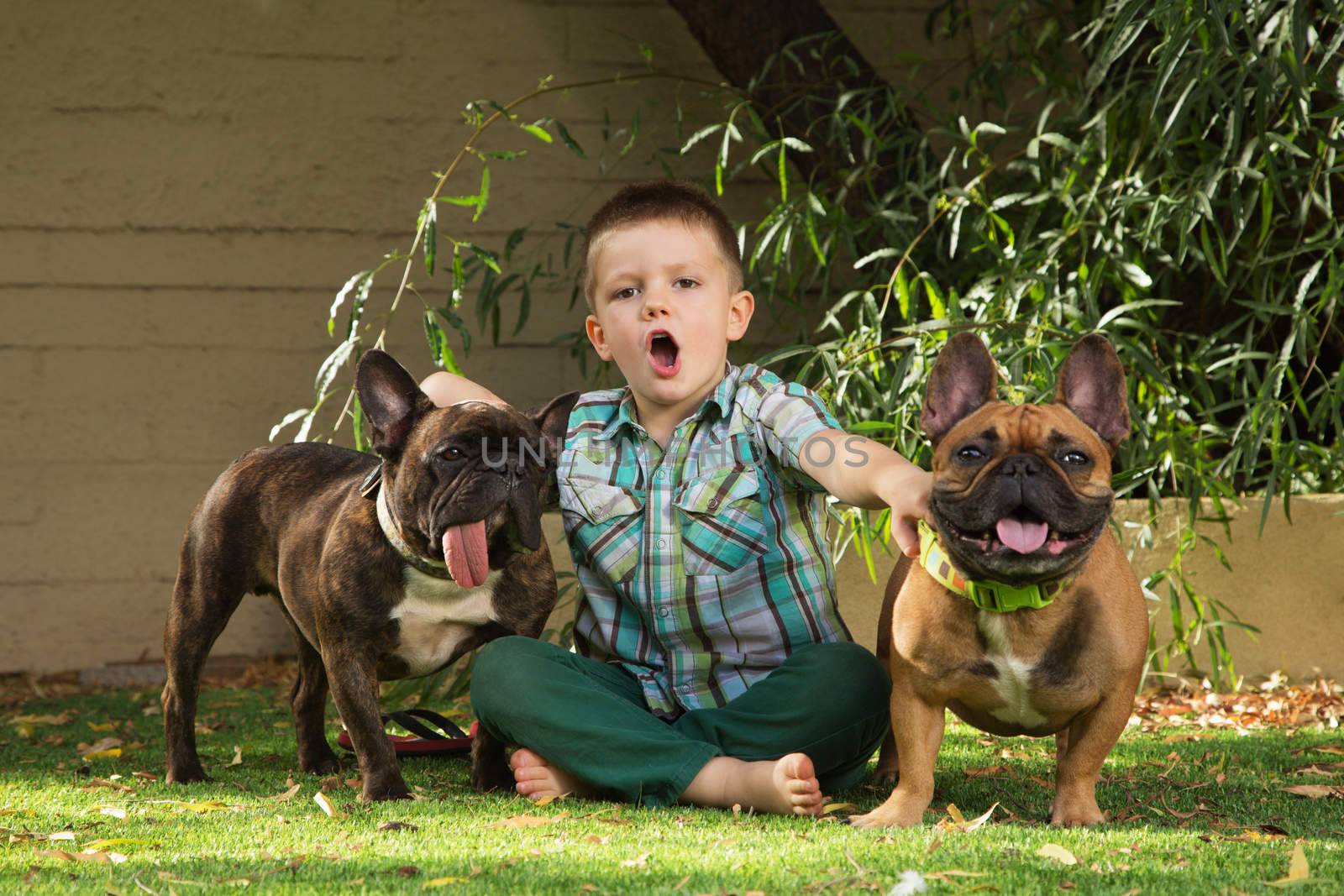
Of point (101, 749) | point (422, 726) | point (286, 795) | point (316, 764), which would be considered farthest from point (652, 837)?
point (101, 749)

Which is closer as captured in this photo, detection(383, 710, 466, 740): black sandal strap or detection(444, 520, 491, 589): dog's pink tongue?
detection(444, 520, 491, 589): dog's pink tongue

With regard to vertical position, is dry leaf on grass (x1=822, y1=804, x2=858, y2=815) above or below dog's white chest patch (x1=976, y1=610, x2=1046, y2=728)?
below

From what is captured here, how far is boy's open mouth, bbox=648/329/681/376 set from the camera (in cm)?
275

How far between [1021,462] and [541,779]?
1014mm

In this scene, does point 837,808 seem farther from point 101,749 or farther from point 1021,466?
point 101,749

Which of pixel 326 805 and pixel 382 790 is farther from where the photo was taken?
pixel 382 790

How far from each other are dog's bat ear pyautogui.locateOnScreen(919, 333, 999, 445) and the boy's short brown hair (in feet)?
2.09

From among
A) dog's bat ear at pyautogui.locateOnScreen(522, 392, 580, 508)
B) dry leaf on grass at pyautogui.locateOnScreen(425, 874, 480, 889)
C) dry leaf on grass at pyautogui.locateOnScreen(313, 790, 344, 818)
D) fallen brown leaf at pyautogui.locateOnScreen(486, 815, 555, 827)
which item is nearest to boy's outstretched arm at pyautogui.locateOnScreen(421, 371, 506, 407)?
dog's bat ear at pyautogui.locateOnScreen(522, 392, 580, 508)

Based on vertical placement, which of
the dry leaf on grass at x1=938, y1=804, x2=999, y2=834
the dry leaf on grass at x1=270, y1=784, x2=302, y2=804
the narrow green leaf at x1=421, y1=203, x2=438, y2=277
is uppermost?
the narrow green leaf at x1=421, y1=203, x2=438, y2=277

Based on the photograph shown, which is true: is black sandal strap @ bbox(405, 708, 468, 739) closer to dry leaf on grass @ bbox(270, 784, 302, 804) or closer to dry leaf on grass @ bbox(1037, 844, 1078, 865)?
dry leaf on grass @ bbox(270, 784, 302, 804)

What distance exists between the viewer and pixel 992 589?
2201 mm

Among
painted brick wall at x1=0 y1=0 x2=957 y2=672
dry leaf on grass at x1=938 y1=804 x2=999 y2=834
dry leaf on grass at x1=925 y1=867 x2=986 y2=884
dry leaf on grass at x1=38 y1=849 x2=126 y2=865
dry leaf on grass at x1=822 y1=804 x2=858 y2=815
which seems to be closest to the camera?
dry leaf on grass at x1=925 y1=867 x2=986 y2=884

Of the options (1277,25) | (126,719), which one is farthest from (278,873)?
(1277,25)

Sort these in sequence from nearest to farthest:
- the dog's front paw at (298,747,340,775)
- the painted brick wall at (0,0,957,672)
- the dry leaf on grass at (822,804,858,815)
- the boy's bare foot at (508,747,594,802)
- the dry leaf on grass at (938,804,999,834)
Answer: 1. the dry leaf on grass at (938,804,999,834)
2. the dry leaf on grass at (822,804,858,815)
3. the boy's bare foot at (508,747,594,802)
4. the dog's front paw at (298,747,340,775)
5. the painted brick wall at (0,0,957,672)
